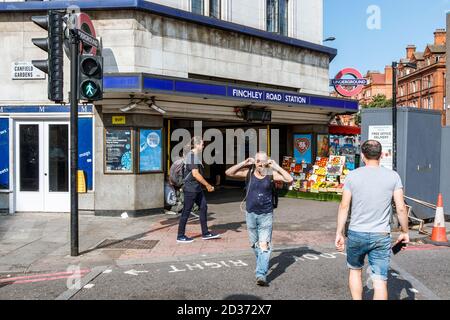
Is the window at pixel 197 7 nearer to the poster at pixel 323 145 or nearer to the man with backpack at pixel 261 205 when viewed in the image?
the poster at pixel 323 145

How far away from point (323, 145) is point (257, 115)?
11.7ft

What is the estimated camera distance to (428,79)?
60875 mm

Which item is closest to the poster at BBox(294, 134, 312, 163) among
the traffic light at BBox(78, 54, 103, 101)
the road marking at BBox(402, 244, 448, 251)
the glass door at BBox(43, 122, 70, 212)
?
the road marking at BBox(402, 244, 448, 251)

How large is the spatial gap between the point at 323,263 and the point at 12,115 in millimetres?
8483

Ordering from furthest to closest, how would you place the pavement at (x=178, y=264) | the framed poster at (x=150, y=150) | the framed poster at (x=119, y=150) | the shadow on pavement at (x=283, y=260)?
the framed poster at (x=150, y=150)
the framed poster at (x=119, y=150)
the shadow on pavement at (x=283, y=260)
the pavement at (x=178, y=264)

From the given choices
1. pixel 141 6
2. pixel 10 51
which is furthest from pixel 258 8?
pixel 10 51

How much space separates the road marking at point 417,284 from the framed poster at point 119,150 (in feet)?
21.8

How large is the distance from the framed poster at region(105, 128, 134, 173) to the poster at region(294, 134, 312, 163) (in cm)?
703

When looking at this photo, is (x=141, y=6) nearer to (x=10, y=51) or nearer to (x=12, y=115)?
(x=10, y=51)

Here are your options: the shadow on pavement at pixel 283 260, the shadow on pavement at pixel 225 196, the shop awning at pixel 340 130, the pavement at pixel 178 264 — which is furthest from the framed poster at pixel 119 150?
the shop awning at pixel 340 130

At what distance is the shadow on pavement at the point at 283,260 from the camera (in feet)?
19.8

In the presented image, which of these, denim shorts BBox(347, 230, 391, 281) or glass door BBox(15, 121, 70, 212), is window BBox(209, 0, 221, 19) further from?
denim shorts BBox(347, 230, 391, 281)

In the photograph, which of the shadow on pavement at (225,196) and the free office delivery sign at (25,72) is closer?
the free office delivery sign at (25,72)

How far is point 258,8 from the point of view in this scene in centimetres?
1422
